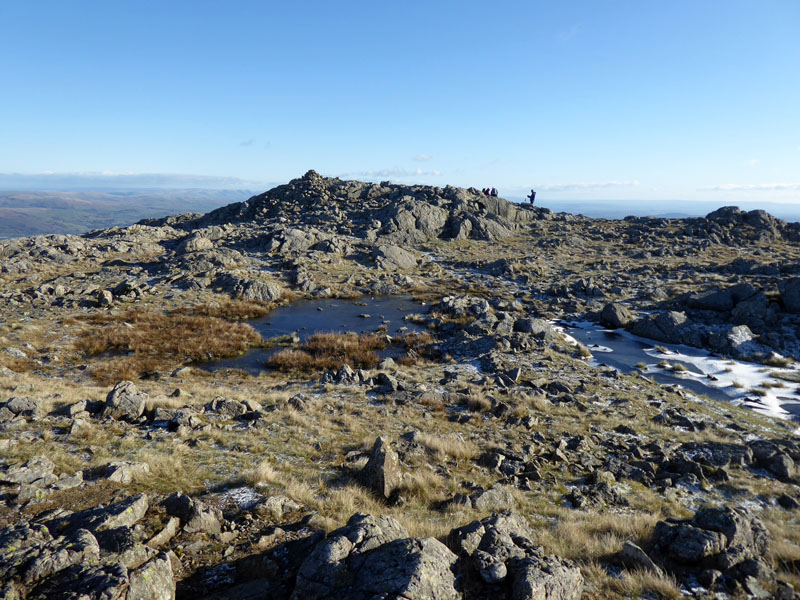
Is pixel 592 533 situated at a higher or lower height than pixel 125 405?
higher

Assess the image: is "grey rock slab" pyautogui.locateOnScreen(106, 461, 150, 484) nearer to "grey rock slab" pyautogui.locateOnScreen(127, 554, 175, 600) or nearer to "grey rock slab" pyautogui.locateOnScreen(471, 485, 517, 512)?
"grey rock slab" pyautogui.locateOnScreen(127, 554, 175, 600)

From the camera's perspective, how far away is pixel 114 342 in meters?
26.3

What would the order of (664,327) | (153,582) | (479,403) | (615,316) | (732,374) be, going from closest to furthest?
(153,582) → (479,403) → (732,374) → (664,327) → (615,316)

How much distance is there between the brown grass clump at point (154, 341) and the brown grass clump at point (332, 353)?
13.6 feet

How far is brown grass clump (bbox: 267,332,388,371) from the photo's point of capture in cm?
2483

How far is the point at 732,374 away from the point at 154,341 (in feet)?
127

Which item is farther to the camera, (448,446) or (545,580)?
(448,446)

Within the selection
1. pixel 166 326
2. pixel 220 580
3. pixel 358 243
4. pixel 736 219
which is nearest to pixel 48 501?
pixel 220 580

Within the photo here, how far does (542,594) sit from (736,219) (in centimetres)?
10136

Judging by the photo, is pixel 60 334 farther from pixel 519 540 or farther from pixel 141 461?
pixel 519 540

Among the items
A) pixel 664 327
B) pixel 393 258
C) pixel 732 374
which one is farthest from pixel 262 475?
pixel 393 258

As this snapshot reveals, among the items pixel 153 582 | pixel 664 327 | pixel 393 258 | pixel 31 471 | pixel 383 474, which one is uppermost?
pixel 153 582

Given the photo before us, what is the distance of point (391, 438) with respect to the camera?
14133mm

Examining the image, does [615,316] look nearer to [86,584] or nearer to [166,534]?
[166,534]
